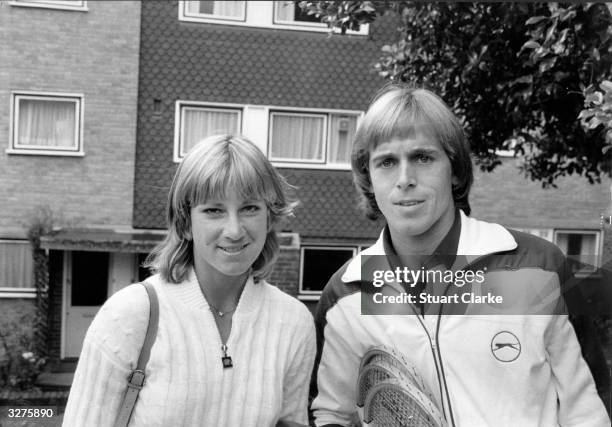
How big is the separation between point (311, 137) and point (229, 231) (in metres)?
8.08

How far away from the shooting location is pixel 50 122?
28.4 feet

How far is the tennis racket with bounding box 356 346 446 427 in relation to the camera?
1.45 metres

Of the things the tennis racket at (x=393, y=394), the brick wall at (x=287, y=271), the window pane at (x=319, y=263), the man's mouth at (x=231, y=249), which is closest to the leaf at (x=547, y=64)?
the tennis racket at (x=393, y=394)

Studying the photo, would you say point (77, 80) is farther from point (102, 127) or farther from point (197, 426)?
point (197, 426)

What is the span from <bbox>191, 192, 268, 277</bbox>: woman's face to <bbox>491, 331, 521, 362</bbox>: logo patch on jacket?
536 millimetres

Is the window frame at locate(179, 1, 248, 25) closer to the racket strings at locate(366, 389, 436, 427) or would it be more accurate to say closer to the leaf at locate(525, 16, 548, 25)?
the leaf at locate(525, 16, 548, 25)

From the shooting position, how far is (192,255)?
5.17 feet

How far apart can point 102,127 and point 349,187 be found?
3.23 metres

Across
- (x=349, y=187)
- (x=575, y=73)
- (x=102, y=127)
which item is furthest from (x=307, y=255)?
(x=575, y=73)

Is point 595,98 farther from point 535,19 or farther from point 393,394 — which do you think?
point 393,394

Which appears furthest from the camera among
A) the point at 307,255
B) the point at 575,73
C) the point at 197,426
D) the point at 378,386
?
the point at 307,255

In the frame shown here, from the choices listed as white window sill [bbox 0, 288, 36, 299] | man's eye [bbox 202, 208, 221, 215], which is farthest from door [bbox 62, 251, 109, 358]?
man's eye [bbox 202, 208, 221, 215]

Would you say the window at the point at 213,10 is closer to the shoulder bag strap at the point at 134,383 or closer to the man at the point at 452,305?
the man at the point at 452,305

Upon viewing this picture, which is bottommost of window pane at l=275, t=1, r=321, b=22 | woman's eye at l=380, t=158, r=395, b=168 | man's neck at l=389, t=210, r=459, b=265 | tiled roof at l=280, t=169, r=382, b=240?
tiled roof at l=280, t=169, r=382, b=240
